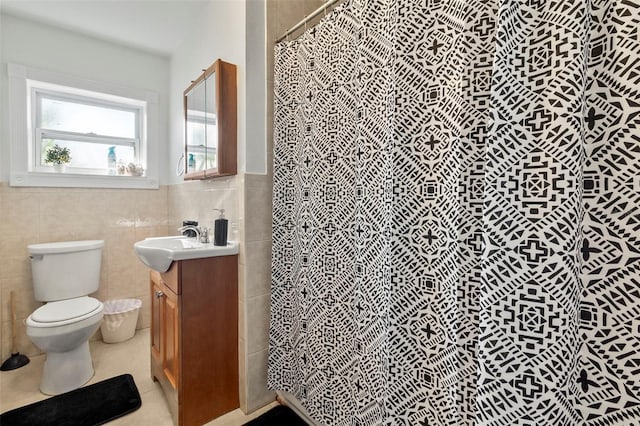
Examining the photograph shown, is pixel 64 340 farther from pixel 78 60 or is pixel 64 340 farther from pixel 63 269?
pixel 78 60

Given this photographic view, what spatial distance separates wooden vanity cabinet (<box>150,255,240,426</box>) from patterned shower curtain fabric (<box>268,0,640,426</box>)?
422 mm

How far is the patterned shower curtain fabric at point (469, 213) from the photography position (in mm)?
622

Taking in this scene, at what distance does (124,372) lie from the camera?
1937 millimetres

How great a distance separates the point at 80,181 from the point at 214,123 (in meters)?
1.45

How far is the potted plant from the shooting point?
2.27 meters

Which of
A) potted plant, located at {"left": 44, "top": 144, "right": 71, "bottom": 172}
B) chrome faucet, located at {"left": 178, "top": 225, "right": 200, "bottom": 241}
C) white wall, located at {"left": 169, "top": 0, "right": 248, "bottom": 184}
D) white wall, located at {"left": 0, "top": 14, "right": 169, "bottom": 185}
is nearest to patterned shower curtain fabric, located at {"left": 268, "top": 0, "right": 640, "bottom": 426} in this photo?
white wall, located at {"left": 169, "top": 0, "right": 248, "bottom": 184}

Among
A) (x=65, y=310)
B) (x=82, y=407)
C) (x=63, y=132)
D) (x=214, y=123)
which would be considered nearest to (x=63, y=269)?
(x=65, y=310)

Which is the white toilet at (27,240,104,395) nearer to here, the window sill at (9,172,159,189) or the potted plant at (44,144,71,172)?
the window sill at (9,172,159,189)

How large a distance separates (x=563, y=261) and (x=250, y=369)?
Answer: 4.98 ft

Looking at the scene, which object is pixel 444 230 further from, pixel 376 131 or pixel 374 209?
pixel 376 131

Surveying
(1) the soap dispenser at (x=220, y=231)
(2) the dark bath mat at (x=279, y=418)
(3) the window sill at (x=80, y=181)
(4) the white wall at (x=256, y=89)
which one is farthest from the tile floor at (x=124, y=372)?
(4) the white wall at (x=256, y=89)

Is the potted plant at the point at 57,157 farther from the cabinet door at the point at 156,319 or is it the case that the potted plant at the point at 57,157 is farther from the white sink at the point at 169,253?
the white sink at the point at 169,253

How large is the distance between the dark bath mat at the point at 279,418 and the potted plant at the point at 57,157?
2.37m

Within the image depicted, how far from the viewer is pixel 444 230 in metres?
0.89
